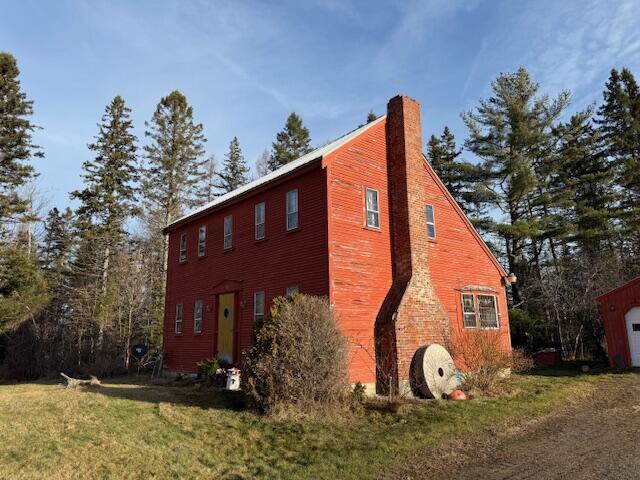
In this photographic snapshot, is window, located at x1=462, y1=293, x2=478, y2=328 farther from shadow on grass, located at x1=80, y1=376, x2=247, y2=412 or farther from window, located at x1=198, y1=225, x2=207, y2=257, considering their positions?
window, located at x1=198, y1=225, x2=207, y2=257

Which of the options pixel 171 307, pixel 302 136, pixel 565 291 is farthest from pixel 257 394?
pixel 302 136

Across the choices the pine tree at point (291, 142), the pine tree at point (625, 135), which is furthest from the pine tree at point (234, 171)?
the pine tree at point (625, 135)

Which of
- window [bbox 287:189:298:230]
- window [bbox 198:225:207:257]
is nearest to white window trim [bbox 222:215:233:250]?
window [bbox 198:225:207:257]

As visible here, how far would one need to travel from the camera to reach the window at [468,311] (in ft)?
54.5

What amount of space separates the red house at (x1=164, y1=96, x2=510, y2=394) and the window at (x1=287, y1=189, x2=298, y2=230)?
0.12ft

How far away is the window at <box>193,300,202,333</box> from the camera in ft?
59.6

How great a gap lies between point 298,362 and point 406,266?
5.54 metres

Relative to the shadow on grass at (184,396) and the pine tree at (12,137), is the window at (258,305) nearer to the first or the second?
the shadow on grass at (184,396)

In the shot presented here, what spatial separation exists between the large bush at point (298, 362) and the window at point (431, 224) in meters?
6.95

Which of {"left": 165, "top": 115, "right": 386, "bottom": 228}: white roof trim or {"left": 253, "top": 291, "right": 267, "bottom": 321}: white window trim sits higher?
{"left": 165, "top": 115, "right": 386, "bottom": 228}: white roof trim

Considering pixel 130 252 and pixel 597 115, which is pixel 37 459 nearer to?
pixel 130 252

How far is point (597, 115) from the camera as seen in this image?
31.2m

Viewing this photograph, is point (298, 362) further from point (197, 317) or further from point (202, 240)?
point (202, 240)

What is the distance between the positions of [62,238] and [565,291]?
38.7 meters
